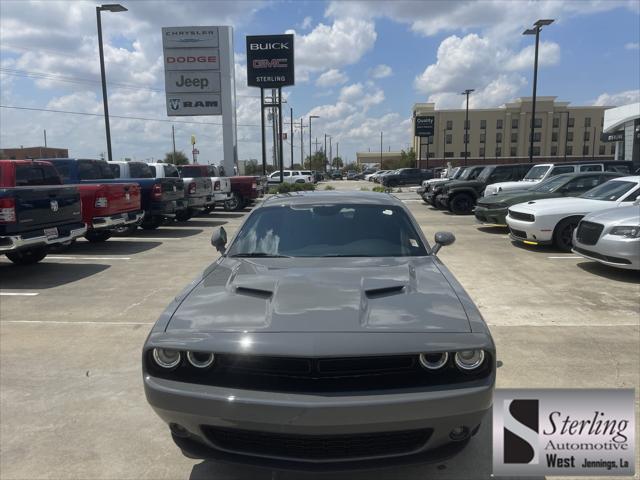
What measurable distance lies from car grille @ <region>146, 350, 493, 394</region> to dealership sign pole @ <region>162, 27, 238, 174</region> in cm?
3050

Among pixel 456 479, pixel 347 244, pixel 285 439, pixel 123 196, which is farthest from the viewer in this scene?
pixel 123 196

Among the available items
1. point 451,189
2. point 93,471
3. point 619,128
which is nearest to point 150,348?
point 93,471

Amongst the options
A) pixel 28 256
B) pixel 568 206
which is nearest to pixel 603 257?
pixel 568 206

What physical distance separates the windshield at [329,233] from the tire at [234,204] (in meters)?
16.3

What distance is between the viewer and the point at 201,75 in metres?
32.1

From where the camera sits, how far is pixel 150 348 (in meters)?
2.44

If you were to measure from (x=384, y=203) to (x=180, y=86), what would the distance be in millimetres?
31412

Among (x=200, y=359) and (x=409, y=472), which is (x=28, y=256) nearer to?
(x=200, y=359)

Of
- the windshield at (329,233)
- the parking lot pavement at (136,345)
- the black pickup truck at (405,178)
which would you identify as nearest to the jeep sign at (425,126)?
the black pickup truck at (405,178)

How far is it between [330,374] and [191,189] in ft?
46.8

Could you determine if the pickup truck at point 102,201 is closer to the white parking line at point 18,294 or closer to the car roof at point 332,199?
the white parking line at point 18,294

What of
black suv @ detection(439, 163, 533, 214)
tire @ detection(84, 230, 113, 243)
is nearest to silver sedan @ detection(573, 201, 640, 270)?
black suv @ detection(439, 163, 533, 214)

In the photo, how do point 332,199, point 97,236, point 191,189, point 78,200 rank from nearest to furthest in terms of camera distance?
point 332,199, point 78,200, point 97,236, point 191,189

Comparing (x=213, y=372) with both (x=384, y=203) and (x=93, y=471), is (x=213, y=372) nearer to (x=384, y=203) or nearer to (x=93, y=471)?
(x=93, y=471)
